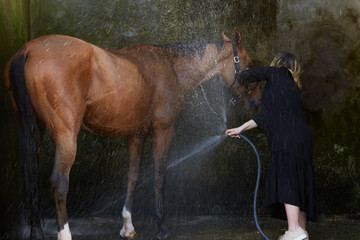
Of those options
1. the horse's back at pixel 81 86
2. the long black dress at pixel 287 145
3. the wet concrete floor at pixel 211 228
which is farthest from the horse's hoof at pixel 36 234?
the long black dress at pixel 287 145

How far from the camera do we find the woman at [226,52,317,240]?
4348 mm

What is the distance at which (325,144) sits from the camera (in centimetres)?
627

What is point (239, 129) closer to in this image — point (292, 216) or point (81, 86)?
point (292, 216)

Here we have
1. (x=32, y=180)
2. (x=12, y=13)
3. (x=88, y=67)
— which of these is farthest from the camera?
(x=12, y=13)

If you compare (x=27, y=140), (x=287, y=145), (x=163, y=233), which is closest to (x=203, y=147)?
(x=163, y=233)

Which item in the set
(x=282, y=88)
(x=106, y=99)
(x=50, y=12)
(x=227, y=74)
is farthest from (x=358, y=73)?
(x=50, y=12)

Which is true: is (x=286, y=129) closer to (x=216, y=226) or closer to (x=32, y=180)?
(x=216, y=226)

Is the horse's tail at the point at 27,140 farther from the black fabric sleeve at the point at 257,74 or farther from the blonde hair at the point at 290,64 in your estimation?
the blonde hair at the point at 290,64

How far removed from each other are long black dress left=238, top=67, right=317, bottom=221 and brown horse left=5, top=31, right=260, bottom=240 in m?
1.12

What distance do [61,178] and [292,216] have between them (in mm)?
1970

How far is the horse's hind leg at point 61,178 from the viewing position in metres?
4.14

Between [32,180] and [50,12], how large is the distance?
278cm

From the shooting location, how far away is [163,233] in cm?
505

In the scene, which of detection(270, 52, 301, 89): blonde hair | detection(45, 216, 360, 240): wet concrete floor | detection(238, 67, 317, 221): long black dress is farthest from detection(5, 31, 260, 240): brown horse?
detection(238, 67, 317, 221): long black dress
